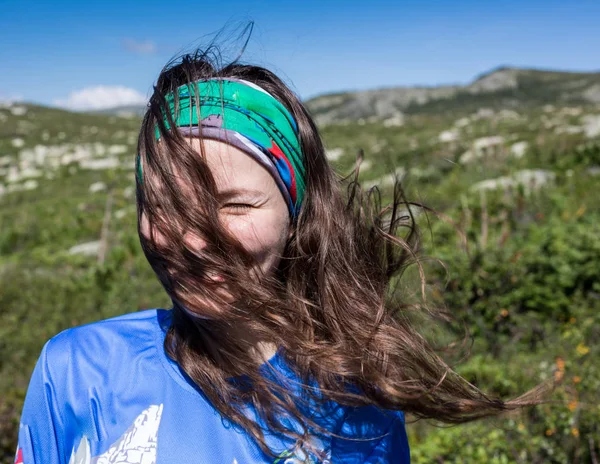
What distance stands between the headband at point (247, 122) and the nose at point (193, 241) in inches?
7.8

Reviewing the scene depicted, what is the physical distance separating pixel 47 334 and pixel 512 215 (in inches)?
259

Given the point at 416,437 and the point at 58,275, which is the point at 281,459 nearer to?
the point at 416,437

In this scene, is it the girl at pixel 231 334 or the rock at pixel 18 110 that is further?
the rock at pixel 18 110

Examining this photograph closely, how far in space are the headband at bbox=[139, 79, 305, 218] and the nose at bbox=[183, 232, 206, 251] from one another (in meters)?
0.20

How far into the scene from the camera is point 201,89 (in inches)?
43.6

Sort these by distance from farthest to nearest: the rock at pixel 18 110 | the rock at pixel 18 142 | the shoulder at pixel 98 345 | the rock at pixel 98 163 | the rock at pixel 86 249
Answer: the rock at pixel 18 110, the rock at pixel 18 142, the rock at pixel 98 163, the rock at pixel 86 249, the shoulder at pixel 98 345

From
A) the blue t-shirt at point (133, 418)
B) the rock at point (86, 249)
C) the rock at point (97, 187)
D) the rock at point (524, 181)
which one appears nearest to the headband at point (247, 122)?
the blue t-shirt at point (133, 418)

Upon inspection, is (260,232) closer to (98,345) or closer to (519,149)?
(98,345)

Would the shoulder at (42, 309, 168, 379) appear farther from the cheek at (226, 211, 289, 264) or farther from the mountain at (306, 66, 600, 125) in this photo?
the mountain at (306, 66, 600, 125)

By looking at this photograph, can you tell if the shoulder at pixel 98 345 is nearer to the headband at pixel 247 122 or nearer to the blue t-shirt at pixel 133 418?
the blue t-shirt at pixel 133 418

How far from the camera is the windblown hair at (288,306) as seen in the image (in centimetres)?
104

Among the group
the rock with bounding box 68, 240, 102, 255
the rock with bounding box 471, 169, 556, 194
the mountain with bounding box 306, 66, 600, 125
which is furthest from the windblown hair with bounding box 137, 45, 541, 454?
the mountain with bounding box 306, 66, 600, 125

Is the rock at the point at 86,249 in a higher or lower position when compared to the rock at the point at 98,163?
lower

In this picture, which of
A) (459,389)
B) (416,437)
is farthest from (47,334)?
(459,389)
